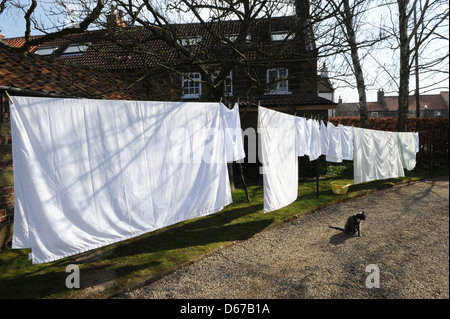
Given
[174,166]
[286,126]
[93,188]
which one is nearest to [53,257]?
[93,188]

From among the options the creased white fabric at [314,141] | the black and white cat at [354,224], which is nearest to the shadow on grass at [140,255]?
the black and white cat at [354,224]

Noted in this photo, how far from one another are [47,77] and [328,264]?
591cm

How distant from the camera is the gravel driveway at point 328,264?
9.98ft

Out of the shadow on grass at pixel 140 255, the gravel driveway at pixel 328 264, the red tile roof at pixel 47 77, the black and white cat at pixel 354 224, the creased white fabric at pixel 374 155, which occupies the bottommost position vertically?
the gravel driveway at pixel 328 264

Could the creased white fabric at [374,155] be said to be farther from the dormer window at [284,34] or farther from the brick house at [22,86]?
the brick house at [22,86]

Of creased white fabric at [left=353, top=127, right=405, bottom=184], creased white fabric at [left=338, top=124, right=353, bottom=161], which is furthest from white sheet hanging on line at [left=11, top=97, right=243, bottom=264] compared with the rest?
creased white fabric at [left=353, top=127, right=405, bottom=184]

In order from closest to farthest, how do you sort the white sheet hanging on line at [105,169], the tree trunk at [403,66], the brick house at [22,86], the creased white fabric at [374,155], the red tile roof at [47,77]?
1. the white sheet hanging on line at [105,169]
2. the brick house at [22,86]
3. the red tile roof at [47,77]
4. the creased white fabric at [374,155]
5. the tree trunk at [403,66]

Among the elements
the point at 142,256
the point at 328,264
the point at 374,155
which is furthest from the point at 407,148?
the point at 142,256

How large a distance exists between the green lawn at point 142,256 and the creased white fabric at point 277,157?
2.68 feet

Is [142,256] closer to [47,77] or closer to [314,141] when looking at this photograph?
[47,77]

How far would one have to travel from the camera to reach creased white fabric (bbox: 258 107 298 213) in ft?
14.3

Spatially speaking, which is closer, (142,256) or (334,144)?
(142,256)

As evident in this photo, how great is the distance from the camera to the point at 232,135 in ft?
13.8
